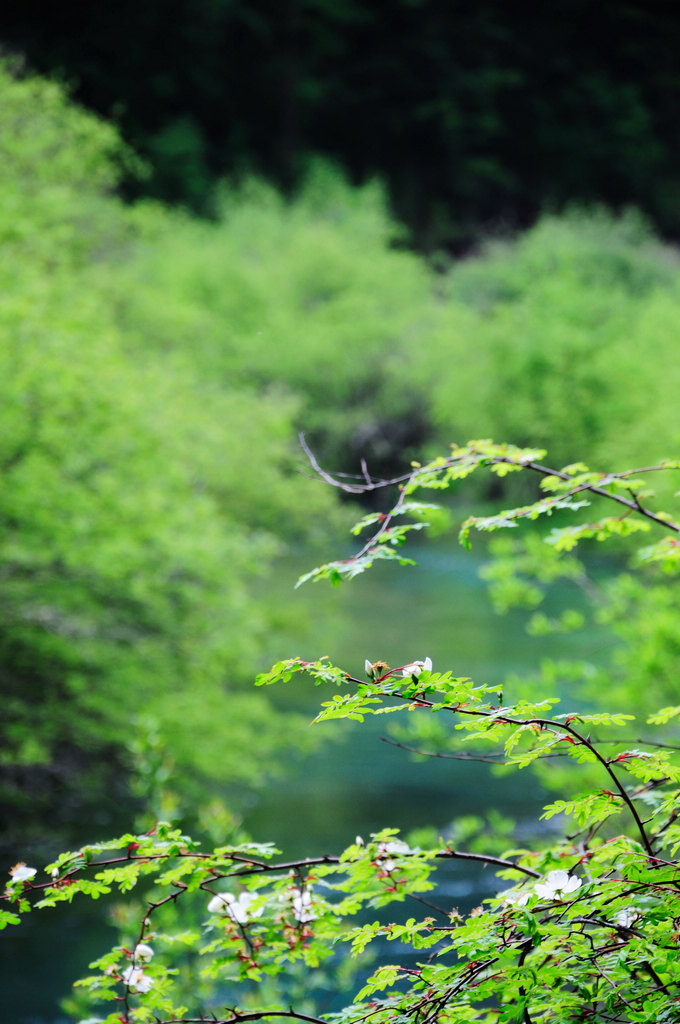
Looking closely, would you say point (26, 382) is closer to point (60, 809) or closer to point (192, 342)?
point (60, 809)

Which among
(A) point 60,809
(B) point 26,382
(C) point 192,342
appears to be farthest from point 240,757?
(C) point 192,342

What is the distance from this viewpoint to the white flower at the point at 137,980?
1892mm

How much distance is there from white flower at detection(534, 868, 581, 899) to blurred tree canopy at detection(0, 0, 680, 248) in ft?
122

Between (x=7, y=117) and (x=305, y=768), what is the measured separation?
978 centimetres

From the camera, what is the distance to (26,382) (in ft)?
25.3

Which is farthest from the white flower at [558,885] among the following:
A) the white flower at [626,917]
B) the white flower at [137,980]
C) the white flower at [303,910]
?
the white flower at [137,980]

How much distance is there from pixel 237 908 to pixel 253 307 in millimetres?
23433

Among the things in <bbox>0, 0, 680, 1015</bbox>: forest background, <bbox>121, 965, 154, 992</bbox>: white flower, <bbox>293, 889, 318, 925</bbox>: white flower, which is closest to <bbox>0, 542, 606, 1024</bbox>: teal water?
<bbox>0, 0, 680, 1015</bbox>: forest background

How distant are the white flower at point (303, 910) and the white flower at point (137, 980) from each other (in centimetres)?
30

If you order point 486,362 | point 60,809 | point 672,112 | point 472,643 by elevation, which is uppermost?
point 672,112

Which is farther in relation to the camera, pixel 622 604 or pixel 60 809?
pixel 60 809

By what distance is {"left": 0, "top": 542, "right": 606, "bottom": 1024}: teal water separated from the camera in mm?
7203

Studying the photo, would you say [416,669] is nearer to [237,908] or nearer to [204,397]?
[237,908]

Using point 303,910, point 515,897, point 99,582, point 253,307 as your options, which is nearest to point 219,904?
point 303,910
